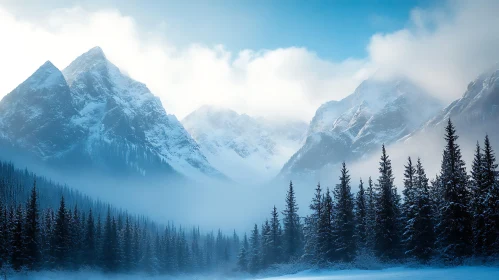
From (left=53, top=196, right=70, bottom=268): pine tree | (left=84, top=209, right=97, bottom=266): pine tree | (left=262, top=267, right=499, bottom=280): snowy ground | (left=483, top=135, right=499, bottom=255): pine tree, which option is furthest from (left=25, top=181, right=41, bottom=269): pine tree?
(left=483, top=135, right=499, bottom=255): pine tree

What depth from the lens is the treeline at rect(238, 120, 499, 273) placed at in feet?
169

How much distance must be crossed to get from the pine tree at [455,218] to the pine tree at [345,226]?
17.1 meters

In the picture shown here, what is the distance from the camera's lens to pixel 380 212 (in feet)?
213

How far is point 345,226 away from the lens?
72188 mm

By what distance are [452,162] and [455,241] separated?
30.5 feet

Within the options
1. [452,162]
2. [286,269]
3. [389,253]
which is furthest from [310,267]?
[452,162]

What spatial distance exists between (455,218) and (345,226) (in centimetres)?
2066

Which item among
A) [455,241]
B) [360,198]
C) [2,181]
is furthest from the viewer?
[2,181]

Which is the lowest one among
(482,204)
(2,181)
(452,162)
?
(482,204)

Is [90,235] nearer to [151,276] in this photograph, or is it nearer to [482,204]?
[151,276]

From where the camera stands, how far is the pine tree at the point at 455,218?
175 feet

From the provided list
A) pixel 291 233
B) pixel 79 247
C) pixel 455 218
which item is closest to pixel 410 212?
pixel 455 218

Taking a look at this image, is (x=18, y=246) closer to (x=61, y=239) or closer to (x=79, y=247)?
(x=61, y=239)

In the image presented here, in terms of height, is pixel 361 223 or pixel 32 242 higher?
pixel 361 223
